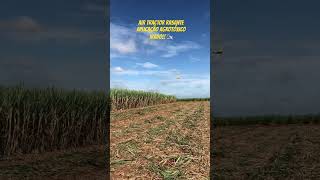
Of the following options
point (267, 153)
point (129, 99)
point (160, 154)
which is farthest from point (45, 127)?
point (129, 99)

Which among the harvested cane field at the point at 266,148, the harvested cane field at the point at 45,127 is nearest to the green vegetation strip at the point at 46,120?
the harvested cane field at the point at 45,127

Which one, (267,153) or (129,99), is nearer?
(267,153)

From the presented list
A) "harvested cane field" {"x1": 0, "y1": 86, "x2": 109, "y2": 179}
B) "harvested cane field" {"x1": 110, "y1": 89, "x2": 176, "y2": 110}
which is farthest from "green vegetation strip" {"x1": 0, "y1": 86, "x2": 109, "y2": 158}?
"harvested cane field" {"x1": 110, "y1": 89, "x2": 176, "y2": 110}

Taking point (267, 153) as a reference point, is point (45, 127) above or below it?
above

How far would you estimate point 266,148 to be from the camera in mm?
12000

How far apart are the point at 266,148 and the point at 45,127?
19.6ft

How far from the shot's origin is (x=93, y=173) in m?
9.09

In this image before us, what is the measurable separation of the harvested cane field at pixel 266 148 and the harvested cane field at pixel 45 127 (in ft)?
10.00

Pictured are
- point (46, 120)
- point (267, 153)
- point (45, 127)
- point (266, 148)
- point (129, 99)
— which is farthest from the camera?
point (129, 99)

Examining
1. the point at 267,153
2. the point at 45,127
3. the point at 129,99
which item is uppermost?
the point at 129,99

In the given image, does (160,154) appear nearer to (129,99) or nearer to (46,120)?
(46,120)

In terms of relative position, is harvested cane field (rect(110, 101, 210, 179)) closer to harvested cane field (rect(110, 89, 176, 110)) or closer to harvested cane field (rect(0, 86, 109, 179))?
harvested cane field (rect(0, 86, 109, 179))

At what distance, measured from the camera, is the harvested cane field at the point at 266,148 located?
29.9 ft

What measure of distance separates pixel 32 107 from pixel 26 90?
772 millimetres
